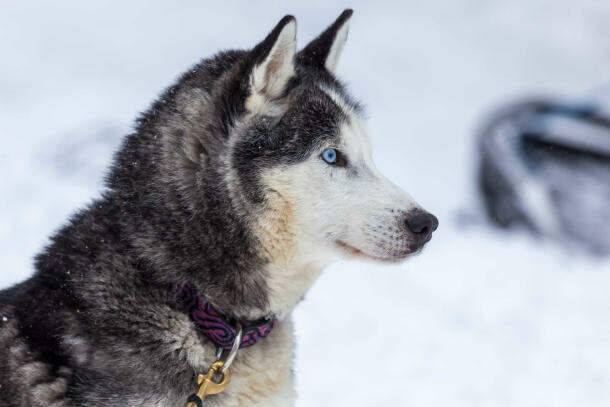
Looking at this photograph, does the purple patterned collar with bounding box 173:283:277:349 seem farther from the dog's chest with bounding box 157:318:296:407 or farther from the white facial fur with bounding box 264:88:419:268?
the white facial fur with bounding box 264:88:419:268

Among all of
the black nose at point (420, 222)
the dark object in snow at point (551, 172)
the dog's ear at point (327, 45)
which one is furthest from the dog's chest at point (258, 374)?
the dark object in snow at point (551, 172)

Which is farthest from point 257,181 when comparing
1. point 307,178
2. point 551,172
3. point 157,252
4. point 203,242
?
point 551,172

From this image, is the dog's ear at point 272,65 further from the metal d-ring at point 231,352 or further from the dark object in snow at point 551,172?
the dark object in snow at point 551,172

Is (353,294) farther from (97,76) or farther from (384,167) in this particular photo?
(97,76)

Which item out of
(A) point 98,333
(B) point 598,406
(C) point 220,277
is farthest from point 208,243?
(B) point 598,406

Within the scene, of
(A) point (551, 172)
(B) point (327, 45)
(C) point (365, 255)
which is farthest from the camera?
(A) point (551, 172)

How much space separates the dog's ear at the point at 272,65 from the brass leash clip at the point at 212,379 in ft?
2.91

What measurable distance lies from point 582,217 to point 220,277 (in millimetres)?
6963

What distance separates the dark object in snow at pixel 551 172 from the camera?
794cm

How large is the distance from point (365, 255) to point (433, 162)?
7.74m

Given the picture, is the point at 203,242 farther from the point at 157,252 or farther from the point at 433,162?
the point at 433,162

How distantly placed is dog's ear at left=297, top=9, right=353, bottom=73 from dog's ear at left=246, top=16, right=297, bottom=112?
1.18 ft

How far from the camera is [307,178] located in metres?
2.42

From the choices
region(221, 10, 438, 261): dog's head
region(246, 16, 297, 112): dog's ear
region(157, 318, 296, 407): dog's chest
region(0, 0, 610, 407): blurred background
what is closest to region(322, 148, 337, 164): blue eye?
region(221, 10, 438, 261): dog's head
